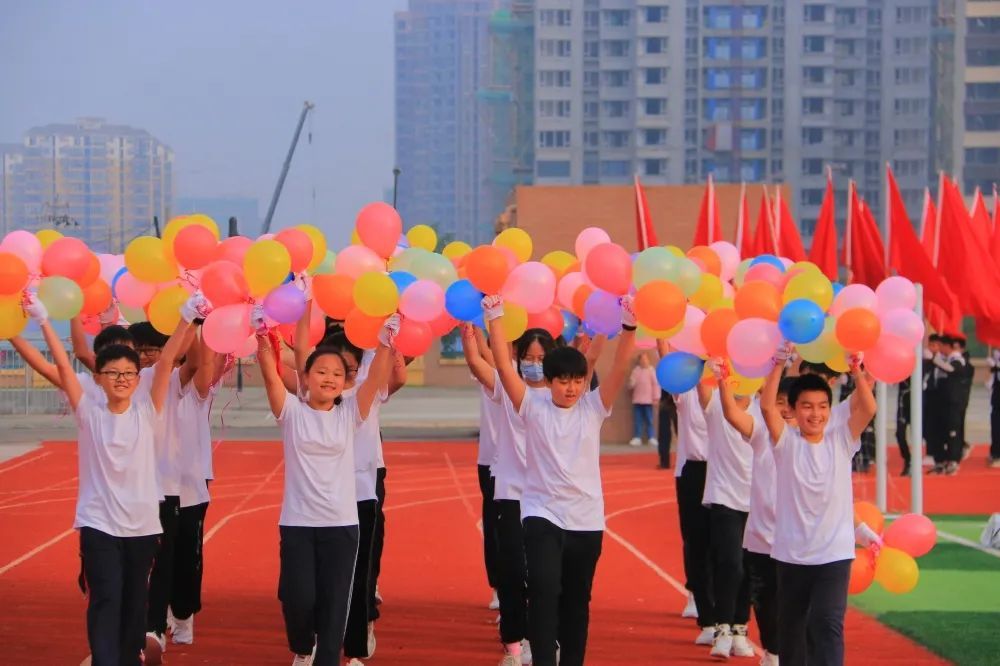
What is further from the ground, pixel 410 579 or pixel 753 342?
pixel 753 342

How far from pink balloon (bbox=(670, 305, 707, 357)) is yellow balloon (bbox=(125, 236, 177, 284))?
105 inches

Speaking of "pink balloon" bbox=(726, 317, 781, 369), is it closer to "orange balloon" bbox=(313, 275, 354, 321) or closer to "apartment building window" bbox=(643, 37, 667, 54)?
"orange balloon" bbox=(313, 275, 354, 321)

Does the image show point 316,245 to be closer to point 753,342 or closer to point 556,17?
point 753,342

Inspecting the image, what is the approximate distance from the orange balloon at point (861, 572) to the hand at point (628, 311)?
1543mm

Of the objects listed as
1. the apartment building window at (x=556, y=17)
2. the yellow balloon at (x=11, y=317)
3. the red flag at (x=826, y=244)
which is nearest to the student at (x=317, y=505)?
the yellow balloon at (x=11, y=317)

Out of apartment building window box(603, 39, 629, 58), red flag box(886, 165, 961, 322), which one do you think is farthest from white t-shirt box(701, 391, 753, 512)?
apartment building window box(603, 39, 629, 58)

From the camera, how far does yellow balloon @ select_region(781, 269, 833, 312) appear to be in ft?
23.2

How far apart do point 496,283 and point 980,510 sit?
34.7ft

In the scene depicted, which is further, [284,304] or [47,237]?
[47,237]

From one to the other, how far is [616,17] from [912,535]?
321 ft

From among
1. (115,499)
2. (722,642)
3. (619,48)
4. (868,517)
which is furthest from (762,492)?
(619,48)

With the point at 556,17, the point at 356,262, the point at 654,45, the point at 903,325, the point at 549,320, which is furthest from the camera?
the point at 654,45

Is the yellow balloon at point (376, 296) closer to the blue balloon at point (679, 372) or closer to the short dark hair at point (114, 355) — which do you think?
the short dark hair at point (114, 355)

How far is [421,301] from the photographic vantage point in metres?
7.35
